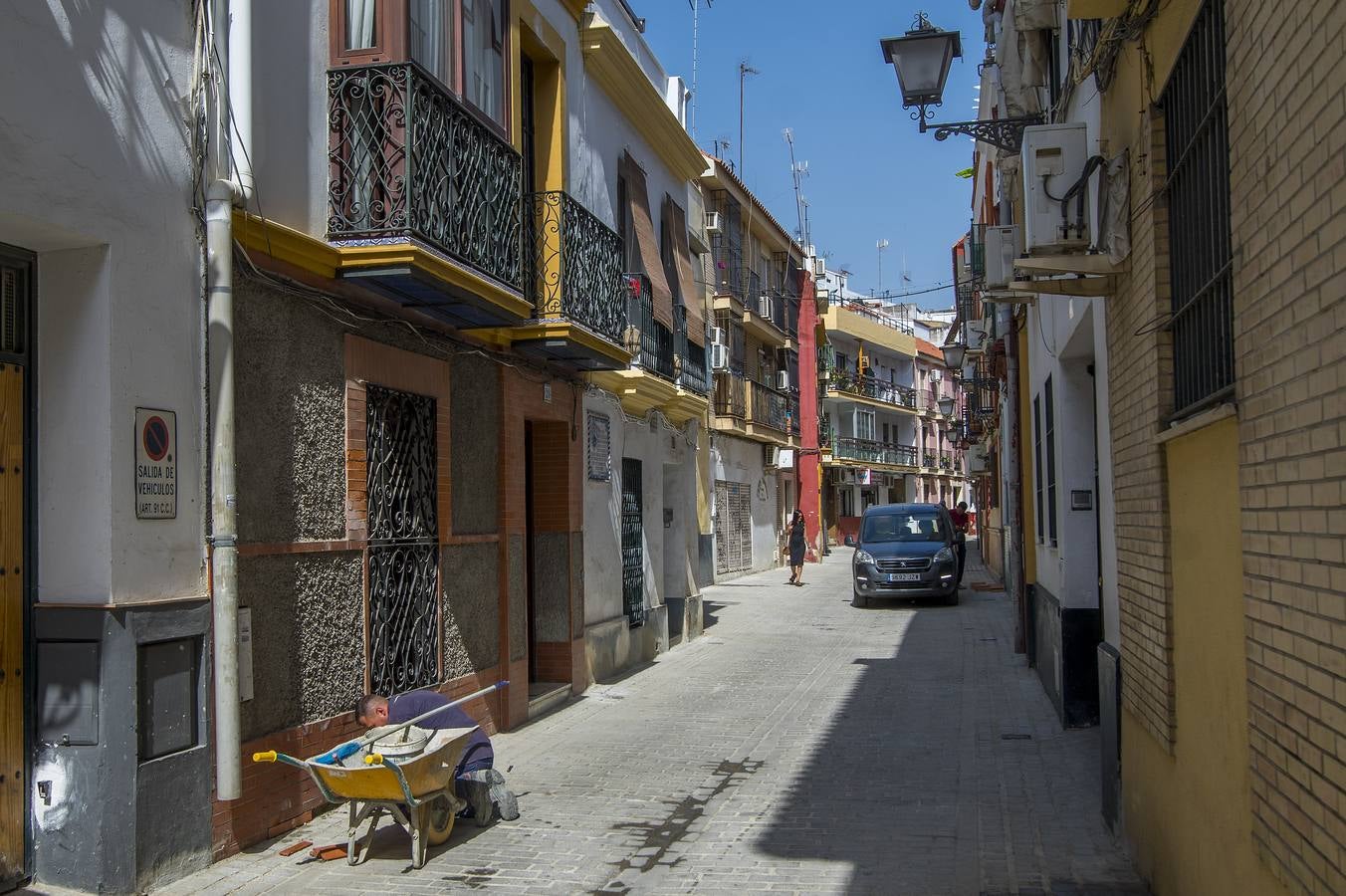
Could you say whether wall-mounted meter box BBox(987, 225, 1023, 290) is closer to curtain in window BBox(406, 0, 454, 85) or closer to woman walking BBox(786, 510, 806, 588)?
curtain in window BBox(406, 0, 454, 85)

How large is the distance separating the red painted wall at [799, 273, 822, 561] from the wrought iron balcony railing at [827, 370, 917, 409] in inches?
187

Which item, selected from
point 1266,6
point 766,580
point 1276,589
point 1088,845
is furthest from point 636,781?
point 766,580

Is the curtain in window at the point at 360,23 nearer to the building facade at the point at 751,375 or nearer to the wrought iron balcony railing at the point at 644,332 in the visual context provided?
the wrought iron balcony railing at the point at 644,332

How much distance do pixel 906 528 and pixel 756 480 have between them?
12.3 m

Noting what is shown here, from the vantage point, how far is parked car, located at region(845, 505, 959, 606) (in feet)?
72.5

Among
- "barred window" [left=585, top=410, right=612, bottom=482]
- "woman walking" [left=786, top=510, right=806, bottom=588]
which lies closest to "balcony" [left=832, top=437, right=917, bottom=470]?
"woman walking" [left=786, top=510, right=806, bottom=588]

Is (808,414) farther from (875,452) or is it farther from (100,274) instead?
(100,274)

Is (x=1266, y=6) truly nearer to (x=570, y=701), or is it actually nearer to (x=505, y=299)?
(x=505, y=299)

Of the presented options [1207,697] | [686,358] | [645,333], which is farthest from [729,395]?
[1207,697]

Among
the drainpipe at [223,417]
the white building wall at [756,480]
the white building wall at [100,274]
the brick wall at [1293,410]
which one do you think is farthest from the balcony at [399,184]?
the white building wall at [756,480]

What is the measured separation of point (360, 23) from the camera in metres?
8.20

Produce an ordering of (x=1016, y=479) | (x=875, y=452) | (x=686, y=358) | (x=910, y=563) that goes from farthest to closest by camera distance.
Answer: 1. (x=875, y=452)
2. (x=910, y=563)
3. (x=686, y=358)
4. (x=1016, y=479)

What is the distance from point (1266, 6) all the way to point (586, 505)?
1046 cm

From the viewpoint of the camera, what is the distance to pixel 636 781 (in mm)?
8648
